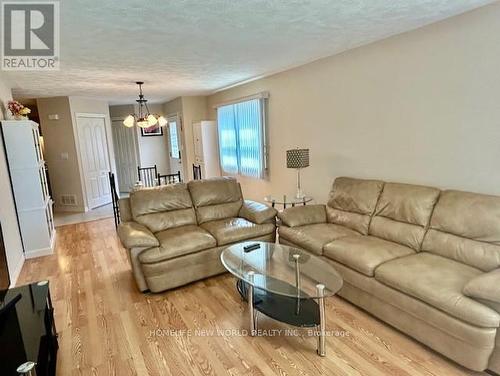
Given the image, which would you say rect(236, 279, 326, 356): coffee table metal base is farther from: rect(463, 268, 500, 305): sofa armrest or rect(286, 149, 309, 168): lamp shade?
rect(286, 149, 309, 168): lamp shade

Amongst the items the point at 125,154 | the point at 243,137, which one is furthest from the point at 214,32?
the point at 125,154

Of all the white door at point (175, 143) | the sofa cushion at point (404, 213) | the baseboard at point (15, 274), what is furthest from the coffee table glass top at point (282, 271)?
the white door at point (175, 143)

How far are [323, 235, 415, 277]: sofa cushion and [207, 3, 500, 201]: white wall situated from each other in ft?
2.56

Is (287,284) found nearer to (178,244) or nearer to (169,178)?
(178,244)

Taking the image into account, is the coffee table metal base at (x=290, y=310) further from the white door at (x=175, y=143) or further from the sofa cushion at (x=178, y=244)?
the white door at (x=175, y=143)

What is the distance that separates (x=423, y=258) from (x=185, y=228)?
2.36 meters

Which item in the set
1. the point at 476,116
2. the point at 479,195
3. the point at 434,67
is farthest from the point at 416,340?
the point at 434,67

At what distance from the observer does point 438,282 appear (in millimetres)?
2100

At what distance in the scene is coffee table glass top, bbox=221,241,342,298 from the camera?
7.38 feet

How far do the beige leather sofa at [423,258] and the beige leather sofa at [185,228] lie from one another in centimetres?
58

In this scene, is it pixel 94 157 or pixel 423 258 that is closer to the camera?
pixel 423 258

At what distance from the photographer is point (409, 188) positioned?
293 centimetres

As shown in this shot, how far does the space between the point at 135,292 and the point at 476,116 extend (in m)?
3.46

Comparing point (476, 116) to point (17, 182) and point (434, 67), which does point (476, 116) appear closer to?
point (434, 67)
